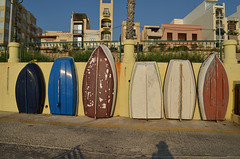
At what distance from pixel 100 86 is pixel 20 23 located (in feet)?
158

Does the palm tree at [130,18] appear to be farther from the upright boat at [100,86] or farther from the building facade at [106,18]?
the building facade at [106,18]

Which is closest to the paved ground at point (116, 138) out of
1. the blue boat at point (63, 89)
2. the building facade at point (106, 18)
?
the blue boat at point (63, 89)

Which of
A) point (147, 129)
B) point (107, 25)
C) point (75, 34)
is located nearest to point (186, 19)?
point (107, 25)

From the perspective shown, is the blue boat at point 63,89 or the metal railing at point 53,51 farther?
the metal railing at point 53,51

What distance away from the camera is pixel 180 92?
4195 mm

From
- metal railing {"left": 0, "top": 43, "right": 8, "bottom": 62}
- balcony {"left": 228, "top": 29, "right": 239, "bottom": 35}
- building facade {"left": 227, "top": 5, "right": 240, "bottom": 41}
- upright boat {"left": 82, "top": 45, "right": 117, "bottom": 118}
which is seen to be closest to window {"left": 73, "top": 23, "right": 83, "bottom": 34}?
metal railing {"left": 0, "top": 43, "right": 8, "bottom": 62}

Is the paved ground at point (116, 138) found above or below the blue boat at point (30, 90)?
below

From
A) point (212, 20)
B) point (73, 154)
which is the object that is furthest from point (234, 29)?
point (73, 154)

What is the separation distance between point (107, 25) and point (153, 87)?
32.6 meters

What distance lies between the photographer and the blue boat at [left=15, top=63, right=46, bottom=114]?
15.2 feet

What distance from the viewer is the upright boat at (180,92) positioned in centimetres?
419

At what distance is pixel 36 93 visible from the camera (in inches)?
181

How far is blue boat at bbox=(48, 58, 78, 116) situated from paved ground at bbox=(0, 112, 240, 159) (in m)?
0.48

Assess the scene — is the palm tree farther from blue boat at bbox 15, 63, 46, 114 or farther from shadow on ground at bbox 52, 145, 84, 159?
shadow on ground at bbox 52, 145, 84, 159
